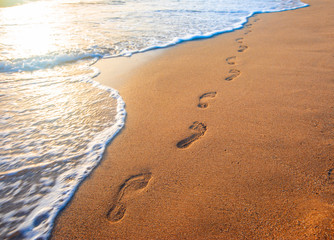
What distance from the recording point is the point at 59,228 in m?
1.39

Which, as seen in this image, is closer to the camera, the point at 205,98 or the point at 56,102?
the point at 205,98

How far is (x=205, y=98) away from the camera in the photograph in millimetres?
2568

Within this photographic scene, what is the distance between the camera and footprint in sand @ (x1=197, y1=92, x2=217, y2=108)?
2441 mm

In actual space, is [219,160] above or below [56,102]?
below

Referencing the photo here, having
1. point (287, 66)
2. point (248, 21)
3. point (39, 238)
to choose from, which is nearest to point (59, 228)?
point (39, 238)

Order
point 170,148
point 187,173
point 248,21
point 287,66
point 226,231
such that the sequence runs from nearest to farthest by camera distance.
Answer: point 226,231
point 187,173
point 170,148
point 287,66
point 248,21

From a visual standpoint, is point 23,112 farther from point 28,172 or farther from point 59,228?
point 59,228

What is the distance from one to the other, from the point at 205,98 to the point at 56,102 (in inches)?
76.1

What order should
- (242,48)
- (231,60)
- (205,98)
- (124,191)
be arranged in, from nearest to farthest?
1. (124,191)
2. (205,98)
3. (231,60)
4. (242,48)

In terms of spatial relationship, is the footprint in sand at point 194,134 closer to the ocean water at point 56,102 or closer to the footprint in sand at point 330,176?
the ocean water at point 56,102

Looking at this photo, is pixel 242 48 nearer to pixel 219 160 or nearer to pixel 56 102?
pixel 219 160

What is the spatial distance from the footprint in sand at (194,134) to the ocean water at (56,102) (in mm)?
728

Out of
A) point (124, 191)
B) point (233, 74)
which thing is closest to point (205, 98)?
point (233, 74)

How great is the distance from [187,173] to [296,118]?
1258 millimetres
